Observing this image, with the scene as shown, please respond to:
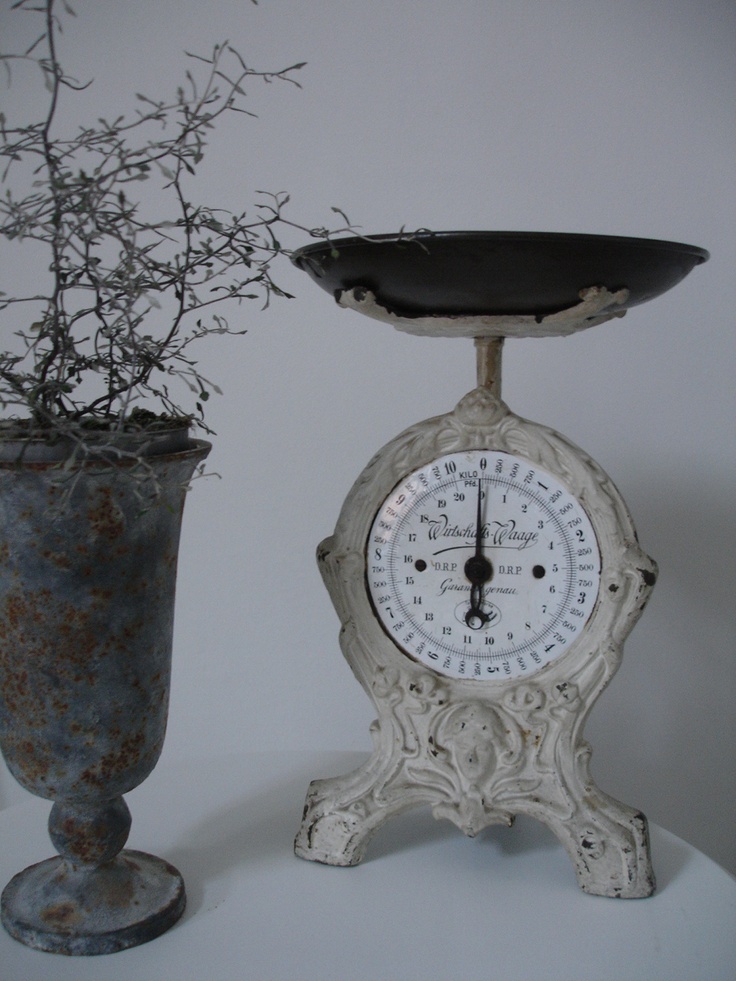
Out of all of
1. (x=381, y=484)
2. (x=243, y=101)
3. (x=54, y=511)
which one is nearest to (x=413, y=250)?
(x=381, y=484)

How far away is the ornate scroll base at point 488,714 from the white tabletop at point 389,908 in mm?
58

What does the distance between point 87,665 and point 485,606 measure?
0.45m

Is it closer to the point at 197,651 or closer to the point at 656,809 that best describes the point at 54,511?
the point at 197,651

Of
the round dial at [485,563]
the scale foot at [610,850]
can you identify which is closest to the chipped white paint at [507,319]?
the round dial at [485,563]

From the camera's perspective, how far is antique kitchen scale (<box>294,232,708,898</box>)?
1.30 meters

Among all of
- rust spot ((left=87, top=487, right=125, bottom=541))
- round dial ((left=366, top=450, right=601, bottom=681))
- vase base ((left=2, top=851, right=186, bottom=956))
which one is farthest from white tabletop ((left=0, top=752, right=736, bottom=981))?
rust spot ((left=87, top=487, right=125, bottom=541))

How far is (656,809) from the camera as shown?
2066mm

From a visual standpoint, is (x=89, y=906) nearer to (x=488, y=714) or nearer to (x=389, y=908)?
(x=389, y=908)

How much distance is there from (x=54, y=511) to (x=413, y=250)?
44cm

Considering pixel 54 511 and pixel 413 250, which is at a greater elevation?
pixel 413 250

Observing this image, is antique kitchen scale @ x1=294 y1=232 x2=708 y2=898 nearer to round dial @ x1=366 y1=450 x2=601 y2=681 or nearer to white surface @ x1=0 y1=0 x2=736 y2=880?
round dial @ x1=366 y1=450 x2=601 y2=681

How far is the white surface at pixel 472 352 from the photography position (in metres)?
1.88

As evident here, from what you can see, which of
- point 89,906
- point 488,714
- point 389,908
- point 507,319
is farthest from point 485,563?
point 89,906

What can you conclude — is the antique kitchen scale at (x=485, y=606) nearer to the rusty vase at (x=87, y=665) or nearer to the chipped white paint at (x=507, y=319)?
the chipped white paint at (x=507, y=319)
